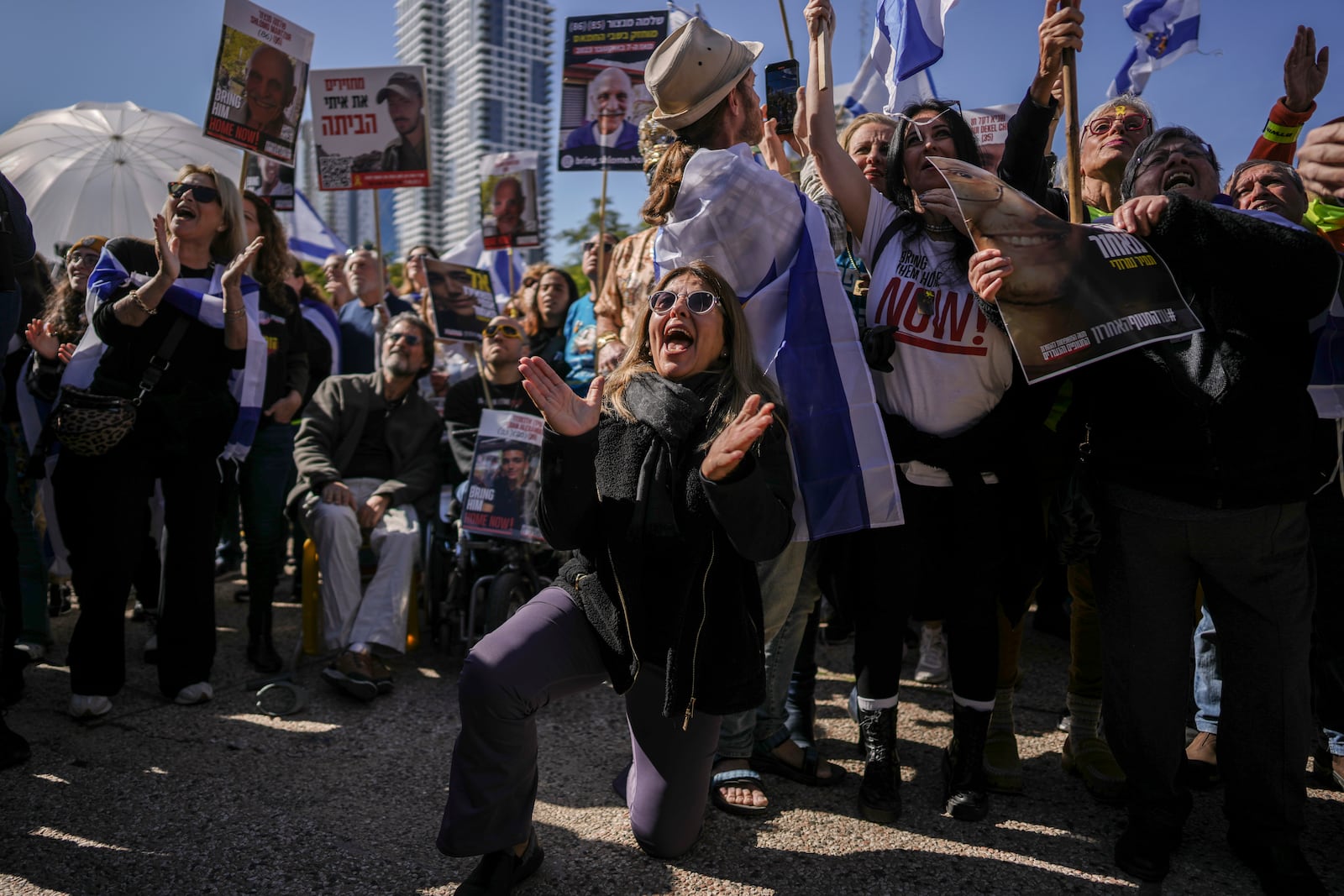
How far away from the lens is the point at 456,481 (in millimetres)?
5367

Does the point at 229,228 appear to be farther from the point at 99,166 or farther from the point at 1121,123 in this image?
the point at 1121,123

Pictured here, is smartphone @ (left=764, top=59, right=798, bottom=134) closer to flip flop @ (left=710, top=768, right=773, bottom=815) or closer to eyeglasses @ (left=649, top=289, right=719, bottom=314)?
eyeglasses @ (left=649, top=289, right=719, bottom=314)

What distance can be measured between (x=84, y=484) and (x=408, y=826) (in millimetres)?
2081

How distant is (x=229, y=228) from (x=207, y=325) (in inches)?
20.2

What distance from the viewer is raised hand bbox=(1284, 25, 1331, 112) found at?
11.5 ft

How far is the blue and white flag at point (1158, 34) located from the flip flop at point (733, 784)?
430 centimetres

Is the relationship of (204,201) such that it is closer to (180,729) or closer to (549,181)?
(180,729)

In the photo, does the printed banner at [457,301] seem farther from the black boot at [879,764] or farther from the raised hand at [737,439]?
the raised hand at [737,439]

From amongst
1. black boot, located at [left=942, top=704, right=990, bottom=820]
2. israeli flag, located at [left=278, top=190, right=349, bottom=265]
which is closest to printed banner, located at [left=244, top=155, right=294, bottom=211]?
israeli flag, located at [left=278, top=190, right=349, bottom=265]

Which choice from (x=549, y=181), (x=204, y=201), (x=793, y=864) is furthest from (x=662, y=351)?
(x=549, y=181)

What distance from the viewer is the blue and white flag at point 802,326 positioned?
2.79 m

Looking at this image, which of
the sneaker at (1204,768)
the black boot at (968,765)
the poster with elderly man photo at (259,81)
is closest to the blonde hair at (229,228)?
the poster with elderly man photo at (259,81)

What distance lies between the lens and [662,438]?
2.71m

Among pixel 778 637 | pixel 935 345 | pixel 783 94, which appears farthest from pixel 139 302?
pixel 935 345
